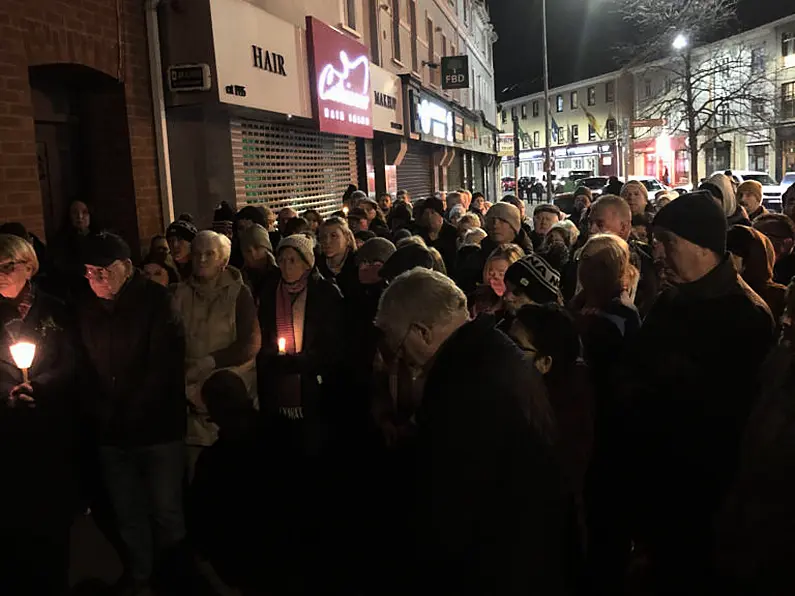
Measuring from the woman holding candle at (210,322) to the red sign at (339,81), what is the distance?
25.8ft

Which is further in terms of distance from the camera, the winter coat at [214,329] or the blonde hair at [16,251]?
the winter coat at [214,329]

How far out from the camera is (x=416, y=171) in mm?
24469

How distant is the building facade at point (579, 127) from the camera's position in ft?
201

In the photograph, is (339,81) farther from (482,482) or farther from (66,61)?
(482,482)

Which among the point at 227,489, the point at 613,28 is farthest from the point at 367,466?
the point at 613,28

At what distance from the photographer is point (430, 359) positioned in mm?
2490

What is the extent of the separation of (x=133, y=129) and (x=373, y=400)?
557 centimetres

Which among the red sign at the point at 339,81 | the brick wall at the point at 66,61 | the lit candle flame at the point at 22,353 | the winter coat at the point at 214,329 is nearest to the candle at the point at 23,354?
the lit candle flame at the point at 22,353

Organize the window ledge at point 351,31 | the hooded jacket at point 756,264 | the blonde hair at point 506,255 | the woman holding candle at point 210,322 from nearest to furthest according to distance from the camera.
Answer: the hooded jacket at point 756,264 < the woman holding candle at point 210,322 < the blonde hair at point 506,255 < the window ledge at point 351,31

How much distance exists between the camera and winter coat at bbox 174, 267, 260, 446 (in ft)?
14.6

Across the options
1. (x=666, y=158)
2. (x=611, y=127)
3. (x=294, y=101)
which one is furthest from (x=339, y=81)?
(x=611, y=127)

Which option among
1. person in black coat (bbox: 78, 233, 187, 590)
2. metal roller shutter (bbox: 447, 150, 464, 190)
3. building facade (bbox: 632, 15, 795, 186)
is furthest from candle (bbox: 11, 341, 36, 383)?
building facade (bbox: 632, 15, 795, 186)

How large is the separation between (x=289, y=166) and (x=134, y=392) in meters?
9.32

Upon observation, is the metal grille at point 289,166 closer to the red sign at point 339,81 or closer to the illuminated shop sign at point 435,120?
the red sign at point 339,81
